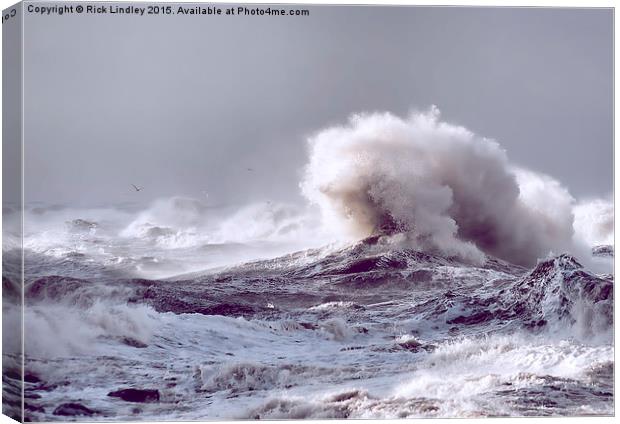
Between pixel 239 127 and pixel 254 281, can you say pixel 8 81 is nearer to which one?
pixel 239 127

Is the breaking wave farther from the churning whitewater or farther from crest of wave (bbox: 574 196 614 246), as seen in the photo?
crest of wave (bbox: 574 196 614 246)

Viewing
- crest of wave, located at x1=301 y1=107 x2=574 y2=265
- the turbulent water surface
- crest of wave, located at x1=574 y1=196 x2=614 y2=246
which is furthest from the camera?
crest of wave, located at x1=574 y1=196 x2=614 y2=246

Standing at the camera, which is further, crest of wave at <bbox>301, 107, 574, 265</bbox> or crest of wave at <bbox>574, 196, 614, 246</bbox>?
crest of wave at <bbox>574, 196, 614, 246</bbox>

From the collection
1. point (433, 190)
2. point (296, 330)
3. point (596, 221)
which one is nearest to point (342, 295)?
point (296, 330)

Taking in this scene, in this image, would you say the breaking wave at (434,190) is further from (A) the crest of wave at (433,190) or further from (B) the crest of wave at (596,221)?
(B) the crest of wave at (596,221)

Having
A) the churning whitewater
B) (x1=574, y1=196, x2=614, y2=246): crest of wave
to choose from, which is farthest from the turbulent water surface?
(x1=574, y1=196, x2=614, y2=246): crest of wave

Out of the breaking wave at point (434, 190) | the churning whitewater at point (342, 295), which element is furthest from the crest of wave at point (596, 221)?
Answer: the breaking wave at point (434, 190)

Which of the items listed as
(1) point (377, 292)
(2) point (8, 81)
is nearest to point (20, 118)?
(2) point (8, 81)
